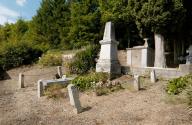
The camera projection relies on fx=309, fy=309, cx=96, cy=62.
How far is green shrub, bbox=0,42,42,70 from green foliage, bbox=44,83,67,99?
12.4m

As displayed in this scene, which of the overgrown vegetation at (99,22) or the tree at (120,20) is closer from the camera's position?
the overgrown vegetation at (99,22)

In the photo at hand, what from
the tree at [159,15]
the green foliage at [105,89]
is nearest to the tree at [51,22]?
the tree at [159,15]

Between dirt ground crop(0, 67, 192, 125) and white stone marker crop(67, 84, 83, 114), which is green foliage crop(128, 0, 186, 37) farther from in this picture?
white stone marker crop(67, 84, 83, 114)

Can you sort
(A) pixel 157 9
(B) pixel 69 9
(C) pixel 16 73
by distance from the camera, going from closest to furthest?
1. (A) pixel 157 9
2. (C) pixel 16 73
3. (B) pixel 69 9

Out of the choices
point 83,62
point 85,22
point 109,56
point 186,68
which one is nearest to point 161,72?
point 186,68

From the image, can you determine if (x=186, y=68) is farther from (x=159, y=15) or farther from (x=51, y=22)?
(x=51, y=22)

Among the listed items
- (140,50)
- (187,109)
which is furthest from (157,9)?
(187,109)

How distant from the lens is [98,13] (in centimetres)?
3412

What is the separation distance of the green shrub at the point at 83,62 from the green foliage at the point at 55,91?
16.1 feet

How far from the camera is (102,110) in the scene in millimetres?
10141

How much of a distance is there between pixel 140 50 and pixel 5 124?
15705 mm

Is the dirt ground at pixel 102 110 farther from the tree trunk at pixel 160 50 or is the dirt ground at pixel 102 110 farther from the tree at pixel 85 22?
the tree at pixel 85 22

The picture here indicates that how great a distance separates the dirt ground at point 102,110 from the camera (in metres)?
8.90

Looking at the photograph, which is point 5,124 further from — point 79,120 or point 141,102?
point 141,102
